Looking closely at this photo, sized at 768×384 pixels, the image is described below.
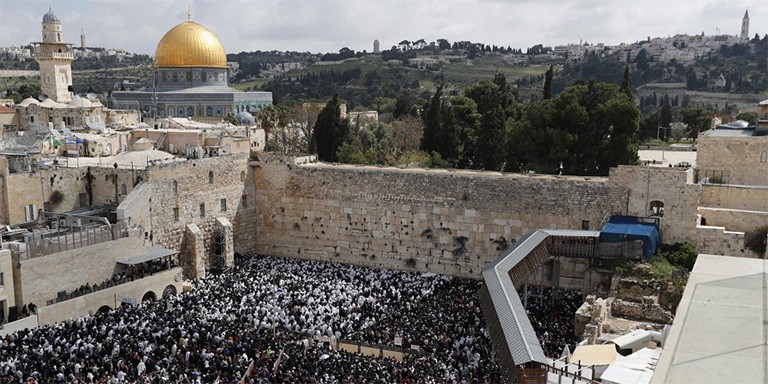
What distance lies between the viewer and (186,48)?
43062 millimetres

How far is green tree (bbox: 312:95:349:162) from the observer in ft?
98.5

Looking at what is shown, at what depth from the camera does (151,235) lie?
21.2 metres

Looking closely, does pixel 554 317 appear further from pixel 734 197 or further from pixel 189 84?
pixel 189 84

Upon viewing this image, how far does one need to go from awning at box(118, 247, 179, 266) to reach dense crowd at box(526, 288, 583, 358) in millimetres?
10894

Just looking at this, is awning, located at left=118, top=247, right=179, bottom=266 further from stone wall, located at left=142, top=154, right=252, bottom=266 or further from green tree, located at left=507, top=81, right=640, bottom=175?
green tree, located at left=507, top=81, right=640, bottom=175

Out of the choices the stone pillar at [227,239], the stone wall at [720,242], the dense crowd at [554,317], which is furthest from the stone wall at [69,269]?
the stone wall at [720,242]

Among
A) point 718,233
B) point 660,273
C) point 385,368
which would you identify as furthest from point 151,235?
point 718,233

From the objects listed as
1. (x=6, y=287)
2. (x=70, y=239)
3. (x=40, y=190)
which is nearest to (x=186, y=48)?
(x=40, y=190)

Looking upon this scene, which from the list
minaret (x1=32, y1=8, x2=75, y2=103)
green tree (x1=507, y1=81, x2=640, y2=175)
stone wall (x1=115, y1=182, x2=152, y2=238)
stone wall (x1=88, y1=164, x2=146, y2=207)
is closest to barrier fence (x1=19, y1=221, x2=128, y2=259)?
stone wall (x1=115, y1=182, x2=152, y2=238)

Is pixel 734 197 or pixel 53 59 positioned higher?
pixel 53 59

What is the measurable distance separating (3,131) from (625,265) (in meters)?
25.0

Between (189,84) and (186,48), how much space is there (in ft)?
7.49

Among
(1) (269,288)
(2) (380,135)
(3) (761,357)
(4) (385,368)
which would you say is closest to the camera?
(3) (761,357)

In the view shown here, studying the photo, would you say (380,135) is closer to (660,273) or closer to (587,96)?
(587,96)
